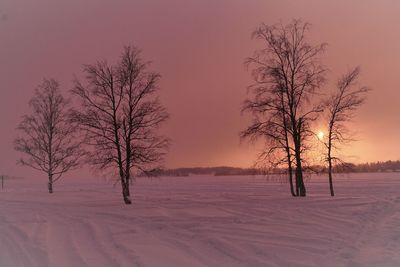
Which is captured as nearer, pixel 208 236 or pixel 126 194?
pixel 208 236

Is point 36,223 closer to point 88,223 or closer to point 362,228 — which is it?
point 88,223

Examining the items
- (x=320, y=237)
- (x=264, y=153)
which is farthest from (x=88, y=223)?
(x=264, y=153)

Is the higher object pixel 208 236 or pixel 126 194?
pixel 126 194

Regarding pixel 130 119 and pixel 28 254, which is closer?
pixel 28 254

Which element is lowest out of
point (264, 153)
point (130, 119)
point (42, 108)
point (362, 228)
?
point (362, 228)

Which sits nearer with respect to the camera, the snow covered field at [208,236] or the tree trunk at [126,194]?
the snow covered field at [208,236]

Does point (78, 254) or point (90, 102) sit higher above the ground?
point (90, 102)

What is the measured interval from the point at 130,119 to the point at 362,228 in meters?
15.6

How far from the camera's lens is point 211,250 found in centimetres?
1138

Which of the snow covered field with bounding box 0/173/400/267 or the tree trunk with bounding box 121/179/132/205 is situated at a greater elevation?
the tree trunk with bounding box 121/179/132/205

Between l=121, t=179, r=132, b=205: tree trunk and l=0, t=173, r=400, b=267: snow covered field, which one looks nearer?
l=0, t=173, r=400, b=267: snow covered field

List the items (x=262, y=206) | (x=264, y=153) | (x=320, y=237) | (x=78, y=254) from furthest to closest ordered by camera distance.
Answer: (x=264, y=153) < (x=262, y=206) < (x=320, y=237) < (x=78, y=254)

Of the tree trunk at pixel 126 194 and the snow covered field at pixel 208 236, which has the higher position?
the tree trunk at pixel 126 194

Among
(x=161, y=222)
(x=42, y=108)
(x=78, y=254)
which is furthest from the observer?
(x=42, y=108)
